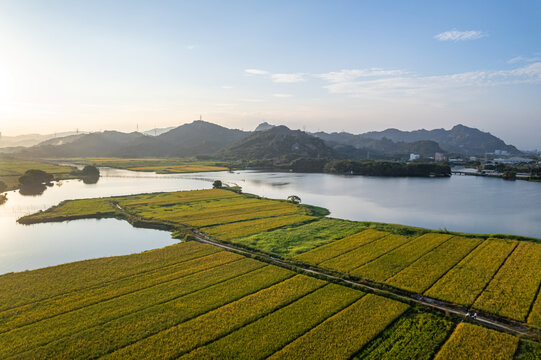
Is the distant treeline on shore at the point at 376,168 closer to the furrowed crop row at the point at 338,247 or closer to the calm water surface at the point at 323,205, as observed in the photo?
the calm water surface at the point at 323,205

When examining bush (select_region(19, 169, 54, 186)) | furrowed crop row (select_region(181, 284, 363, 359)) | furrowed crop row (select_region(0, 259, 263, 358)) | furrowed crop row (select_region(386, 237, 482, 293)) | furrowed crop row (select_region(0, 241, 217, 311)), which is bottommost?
furrowed crop row (select_region(0, 241, 217, 311))

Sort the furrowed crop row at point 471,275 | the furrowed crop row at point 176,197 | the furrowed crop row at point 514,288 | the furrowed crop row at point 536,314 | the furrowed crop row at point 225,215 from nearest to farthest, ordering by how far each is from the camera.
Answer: the furrowed crop row at point 536,314
the furrowed crop row at point 514,288
the furrowed crop row at point 471,275
the furrowed crop row at point 225,215
the furrowed crop row at point 176,197

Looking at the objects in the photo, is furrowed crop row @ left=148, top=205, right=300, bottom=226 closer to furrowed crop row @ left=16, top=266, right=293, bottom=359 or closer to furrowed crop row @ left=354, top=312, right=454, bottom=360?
furrowed crop row @ left=16, top=266, right=293, bottom=359

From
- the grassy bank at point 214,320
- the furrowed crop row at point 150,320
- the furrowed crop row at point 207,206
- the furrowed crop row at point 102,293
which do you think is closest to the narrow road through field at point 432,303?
the grassy bank at point 214,320

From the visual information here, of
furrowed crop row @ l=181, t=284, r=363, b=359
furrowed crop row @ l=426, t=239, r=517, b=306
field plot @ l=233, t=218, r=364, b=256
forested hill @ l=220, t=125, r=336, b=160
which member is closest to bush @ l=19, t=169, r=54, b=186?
field plot @ l=233, t=218, r=364, b=256

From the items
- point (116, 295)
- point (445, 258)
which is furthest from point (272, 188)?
point (116, 295)

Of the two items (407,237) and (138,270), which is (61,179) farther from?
(407,237)

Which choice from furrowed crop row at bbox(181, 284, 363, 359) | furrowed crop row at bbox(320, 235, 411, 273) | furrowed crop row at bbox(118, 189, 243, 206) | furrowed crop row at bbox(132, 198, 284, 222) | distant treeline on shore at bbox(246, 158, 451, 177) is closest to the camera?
furrowed crop row at bbox(181, 284, 363, 359)
